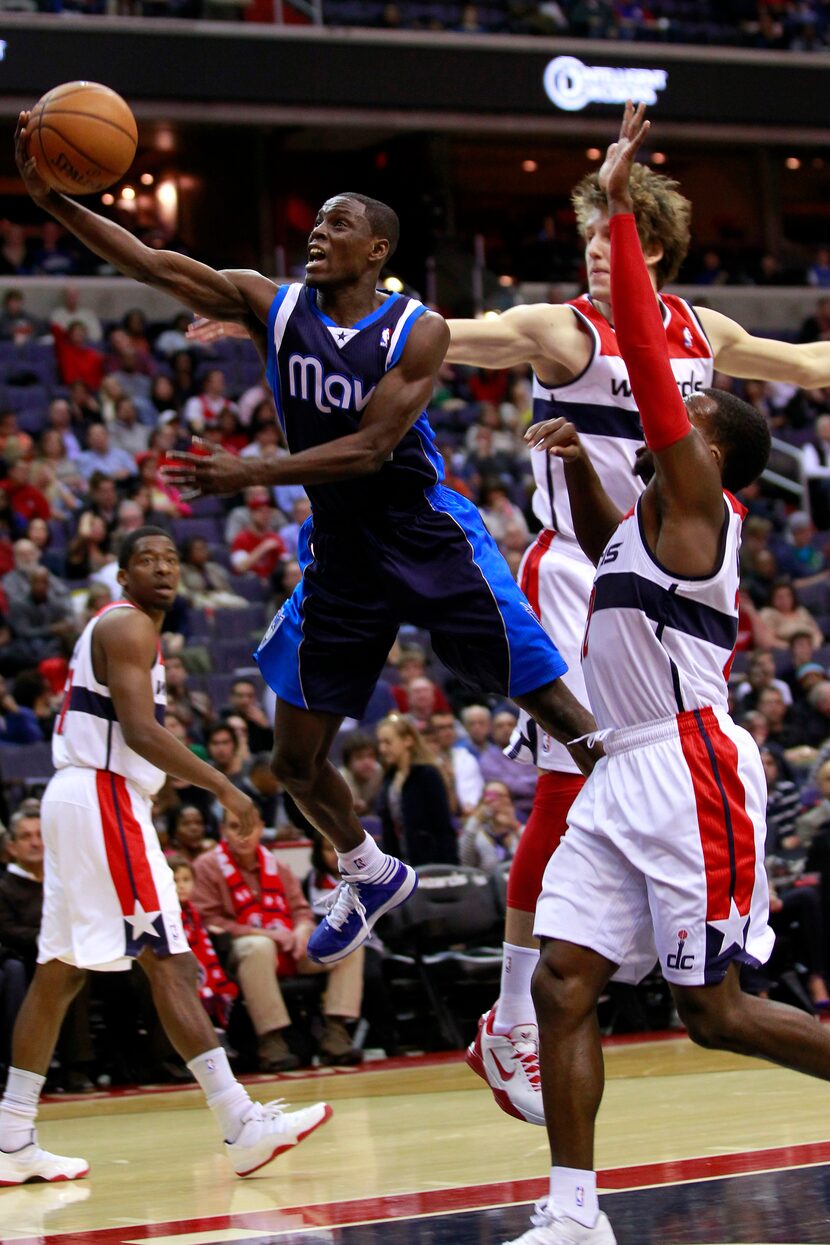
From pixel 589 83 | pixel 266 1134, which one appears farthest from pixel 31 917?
pixel 589 83

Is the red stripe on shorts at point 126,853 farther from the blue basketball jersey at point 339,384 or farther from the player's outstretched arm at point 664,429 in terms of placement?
the player's outstretched arm at point 664,429

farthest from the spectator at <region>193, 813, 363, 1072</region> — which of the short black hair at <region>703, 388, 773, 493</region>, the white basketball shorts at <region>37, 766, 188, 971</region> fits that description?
the short black hair at <region>703, 388, 773, 493</region>

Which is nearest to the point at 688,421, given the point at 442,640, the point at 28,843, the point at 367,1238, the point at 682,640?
the point at 682,640

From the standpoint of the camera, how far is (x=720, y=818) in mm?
4094

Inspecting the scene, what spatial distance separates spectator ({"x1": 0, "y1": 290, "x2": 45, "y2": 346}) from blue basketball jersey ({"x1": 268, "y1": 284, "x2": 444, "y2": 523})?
11331 millimetres

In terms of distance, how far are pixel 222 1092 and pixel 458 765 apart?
5.08 m

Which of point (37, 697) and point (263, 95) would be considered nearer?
point (37, 697)

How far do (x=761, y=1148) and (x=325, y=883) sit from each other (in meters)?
3.94

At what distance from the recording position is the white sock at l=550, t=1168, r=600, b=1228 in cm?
387

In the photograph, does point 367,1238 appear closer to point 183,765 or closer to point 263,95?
point 183,765

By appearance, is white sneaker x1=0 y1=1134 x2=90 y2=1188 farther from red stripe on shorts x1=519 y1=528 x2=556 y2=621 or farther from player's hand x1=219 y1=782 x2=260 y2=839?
red stripe on shorts x1=519 y1=528 x2=556 y2=621

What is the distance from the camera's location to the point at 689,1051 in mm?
8352

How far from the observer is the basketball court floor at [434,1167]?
14.3ft

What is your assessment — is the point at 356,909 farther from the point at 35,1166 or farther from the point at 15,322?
the point at 15,322
